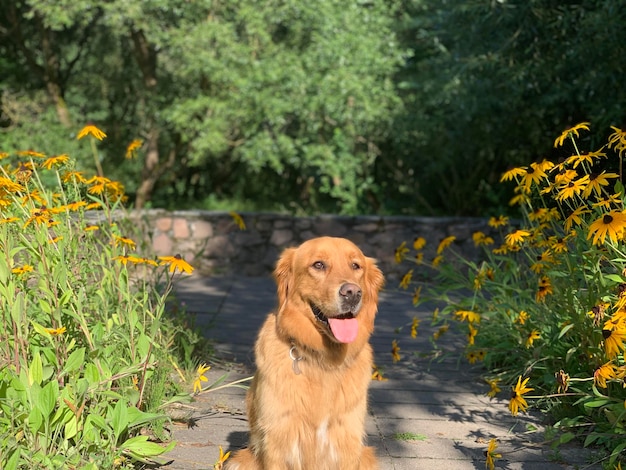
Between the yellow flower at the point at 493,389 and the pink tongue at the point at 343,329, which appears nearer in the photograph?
the pink tongue at the point at 343,329

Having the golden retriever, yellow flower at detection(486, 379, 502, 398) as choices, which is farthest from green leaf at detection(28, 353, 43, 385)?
yellow flower at detection(486, 379, 502, 398)

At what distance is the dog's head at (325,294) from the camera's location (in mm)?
3582

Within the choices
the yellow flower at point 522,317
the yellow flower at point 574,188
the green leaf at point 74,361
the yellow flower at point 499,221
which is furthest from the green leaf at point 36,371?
the yellow flower at point 499,221

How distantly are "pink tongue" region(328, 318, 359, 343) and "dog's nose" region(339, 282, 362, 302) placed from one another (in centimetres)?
12

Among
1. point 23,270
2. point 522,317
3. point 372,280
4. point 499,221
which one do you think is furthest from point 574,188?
point 23,270

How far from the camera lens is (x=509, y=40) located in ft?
33.8

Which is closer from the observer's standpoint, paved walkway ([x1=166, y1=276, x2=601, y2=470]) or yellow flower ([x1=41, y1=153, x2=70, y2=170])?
paved walkway ([x1=166, y1=276, x2=601, y2=470])

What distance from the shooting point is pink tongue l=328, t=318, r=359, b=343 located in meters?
3.59

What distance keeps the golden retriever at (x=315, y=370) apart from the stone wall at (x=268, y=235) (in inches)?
313

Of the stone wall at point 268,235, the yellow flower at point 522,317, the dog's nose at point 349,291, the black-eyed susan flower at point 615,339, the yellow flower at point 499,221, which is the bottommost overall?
the stone wall at point 268,235

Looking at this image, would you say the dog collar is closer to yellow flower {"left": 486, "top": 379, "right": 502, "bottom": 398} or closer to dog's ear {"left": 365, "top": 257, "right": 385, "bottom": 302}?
dog's ear {"left": 365, "top": 257, "right": 385, "bottom": 302}

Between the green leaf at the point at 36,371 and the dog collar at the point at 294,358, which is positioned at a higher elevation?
the dog collar at the point at 294,358

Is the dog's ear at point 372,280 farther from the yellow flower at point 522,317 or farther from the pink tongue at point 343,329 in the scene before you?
the yellow flower at point 522,317

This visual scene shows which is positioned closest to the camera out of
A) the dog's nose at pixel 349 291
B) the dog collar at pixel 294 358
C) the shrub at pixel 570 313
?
the dog's nose at pixel 349 291
